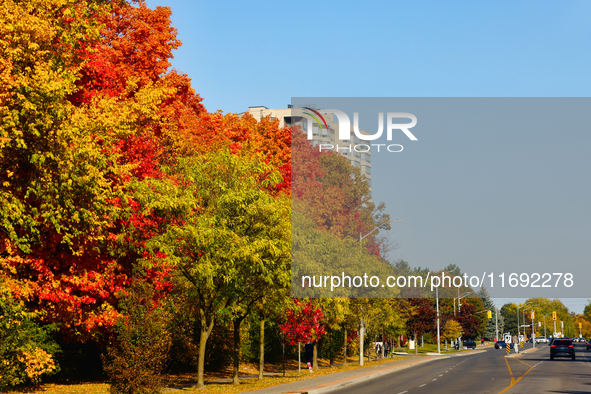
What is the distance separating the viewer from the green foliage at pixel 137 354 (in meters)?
17.8

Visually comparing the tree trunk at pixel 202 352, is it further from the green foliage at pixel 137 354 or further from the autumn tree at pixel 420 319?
the autumn tree at pixel 420 319

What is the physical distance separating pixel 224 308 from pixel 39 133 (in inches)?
586

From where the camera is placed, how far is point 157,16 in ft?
112

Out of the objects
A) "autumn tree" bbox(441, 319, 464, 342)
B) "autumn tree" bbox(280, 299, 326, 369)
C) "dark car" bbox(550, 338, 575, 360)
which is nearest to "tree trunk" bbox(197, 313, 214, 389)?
"autumn tree" bbox(280, 299, 326, 369)

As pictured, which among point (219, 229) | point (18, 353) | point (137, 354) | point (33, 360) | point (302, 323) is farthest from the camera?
point (302, 323)

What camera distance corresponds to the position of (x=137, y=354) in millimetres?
17906

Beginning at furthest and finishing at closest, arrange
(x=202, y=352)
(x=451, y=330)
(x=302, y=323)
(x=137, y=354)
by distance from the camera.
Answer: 1. (x=451, y=330)
2. (x=302, y=323)
3. (x=202, y=352)
4. (x=137, y=354)

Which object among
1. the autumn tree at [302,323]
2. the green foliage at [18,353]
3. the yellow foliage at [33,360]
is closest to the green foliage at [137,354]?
the yellow foliage at [33,360]

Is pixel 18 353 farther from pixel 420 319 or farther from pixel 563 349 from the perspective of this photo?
pixel 420 319

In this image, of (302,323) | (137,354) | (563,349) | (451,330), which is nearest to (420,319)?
(451,330)

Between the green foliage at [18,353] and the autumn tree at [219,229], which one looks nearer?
the green foliage at [18,353]

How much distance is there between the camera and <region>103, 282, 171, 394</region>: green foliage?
17766 millimetres

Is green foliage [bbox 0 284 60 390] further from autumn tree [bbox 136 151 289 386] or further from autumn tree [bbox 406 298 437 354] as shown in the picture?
autumn tree [bbox 406 298 437 354]

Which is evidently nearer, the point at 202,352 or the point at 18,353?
the point at 18,353
